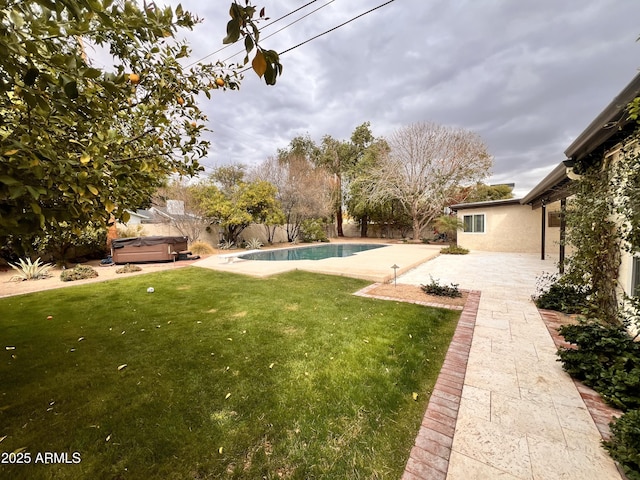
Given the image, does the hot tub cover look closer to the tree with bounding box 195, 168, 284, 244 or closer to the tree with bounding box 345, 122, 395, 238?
the tree with bounding box 195, 168, 284, 244

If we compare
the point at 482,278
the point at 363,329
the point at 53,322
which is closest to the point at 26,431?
the point at 53,322

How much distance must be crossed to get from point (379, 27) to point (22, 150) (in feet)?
23.1

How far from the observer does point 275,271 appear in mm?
8414

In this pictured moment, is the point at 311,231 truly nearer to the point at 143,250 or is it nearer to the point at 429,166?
the point at 429,166

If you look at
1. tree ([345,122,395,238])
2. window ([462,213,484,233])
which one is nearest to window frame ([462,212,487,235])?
window ([462,213,484,233])

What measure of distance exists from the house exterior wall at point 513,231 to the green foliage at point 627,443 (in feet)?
41.9

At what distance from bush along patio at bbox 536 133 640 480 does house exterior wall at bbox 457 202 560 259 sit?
9.54 metres

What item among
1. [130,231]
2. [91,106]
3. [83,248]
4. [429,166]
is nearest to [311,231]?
[429,166]

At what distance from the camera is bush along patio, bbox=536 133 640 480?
86.1 inches

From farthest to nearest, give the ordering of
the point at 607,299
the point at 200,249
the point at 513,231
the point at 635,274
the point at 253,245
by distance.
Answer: the point at 253,245
the point at 200,249
the point at 513,231
the point at 607,299
the point at 635,274

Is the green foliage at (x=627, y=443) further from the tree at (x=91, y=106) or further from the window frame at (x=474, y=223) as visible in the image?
the window frame at (x=474, y=223)

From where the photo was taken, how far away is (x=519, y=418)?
7.16ft

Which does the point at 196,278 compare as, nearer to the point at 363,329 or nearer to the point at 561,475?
the point at 363,329

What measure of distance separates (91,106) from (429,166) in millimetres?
18859
